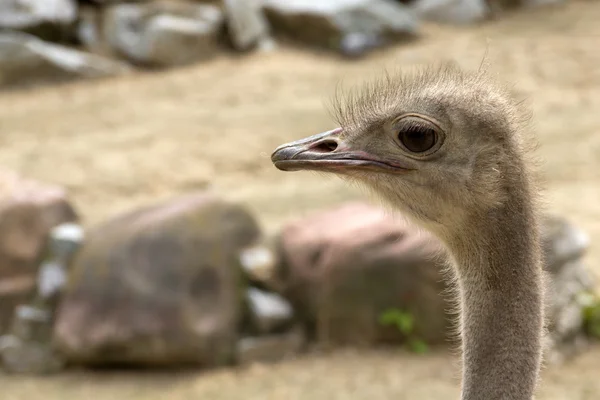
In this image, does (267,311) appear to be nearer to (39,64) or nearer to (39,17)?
(39,64)

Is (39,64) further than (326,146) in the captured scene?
Yes

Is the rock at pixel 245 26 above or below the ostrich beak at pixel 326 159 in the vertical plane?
above

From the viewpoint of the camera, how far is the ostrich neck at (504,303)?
1.48m

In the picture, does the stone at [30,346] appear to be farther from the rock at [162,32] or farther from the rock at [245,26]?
the rock at [245,26]

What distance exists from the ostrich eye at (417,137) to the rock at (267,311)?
266 centimetres

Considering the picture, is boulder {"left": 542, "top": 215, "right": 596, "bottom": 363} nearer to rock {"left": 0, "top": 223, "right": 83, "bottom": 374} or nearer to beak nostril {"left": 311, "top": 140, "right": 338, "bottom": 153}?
rock {"left": 0, "top": 223, "right": 83, "bottom": 374}

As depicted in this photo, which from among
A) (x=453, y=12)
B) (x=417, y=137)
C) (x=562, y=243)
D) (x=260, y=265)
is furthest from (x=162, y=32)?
(x=417, y=137)

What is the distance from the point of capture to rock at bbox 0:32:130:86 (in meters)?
8.44

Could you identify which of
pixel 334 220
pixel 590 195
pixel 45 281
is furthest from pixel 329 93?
pixel 45 281

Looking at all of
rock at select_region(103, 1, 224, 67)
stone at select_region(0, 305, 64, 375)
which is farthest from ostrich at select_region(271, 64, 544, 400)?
rock at select_region(103, 1, 224, 67)

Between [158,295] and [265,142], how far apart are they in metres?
2.70

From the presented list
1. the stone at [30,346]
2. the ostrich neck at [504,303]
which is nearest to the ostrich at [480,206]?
the ostrich neck at [504,303]

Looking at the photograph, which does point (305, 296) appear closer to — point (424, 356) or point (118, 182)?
point (424, 356)

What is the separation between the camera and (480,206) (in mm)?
1513
